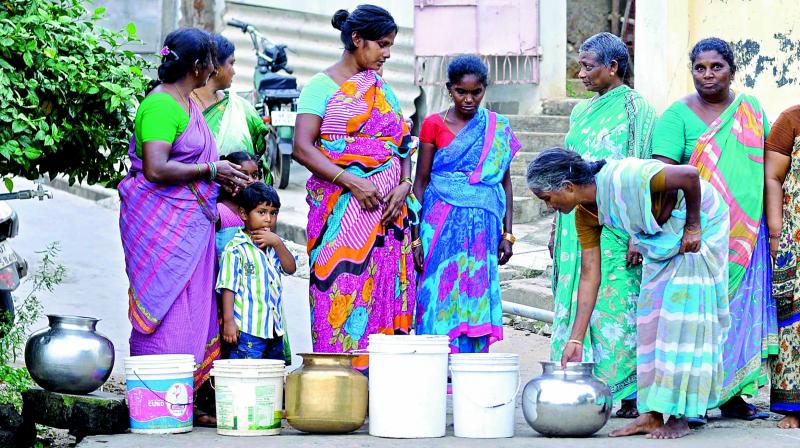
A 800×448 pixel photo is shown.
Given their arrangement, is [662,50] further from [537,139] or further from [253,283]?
[253,283]

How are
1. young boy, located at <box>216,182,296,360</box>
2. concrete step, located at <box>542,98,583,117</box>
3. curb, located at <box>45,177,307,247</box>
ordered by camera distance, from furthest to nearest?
concrete step, located at <box>542,98,583,117</box>, curb, located at <box>45,177,307,247</box>, young boy, located at <box>216,182,296,360</box>

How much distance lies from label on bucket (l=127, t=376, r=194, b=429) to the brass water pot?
454mm

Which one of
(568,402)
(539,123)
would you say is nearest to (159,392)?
(568,402)

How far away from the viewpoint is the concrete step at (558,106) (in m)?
12.8

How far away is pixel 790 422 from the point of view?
222 inches

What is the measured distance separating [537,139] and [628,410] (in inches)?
263

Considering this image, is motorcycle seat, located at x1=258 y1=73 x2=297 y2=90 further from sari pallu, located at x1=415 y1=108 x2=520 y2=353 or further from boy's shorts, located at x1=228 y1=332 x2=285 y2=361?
boy's shorts, located at x1=228 y1=332 x2=285 y2=361

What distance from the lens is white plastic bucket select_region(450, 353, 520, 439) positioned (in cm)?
529

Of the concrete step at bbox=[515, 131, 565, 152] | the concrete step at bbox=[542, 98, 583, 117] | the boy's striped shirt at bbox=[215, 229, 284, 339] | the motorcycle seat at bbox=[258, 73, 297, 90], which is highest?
the motorcycle seat at bbox=[258, 73, 297, 90]

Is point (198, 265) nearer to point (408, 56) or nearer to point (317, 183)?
point (317, 183)

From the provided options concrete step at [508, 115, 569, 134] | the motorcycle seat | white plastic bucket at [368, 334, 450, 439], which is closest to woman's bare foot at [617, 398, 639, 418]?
white plastic bucket at [368, 334, 450, 439]

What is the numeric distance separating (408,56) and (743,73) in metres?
6.19

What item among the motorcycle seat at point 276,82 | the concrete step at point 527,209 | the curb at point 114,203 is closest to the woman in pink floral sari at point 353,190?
the curb at point 114,203

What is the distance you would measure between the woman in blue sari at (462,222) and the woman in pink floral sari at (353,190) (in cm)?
42
